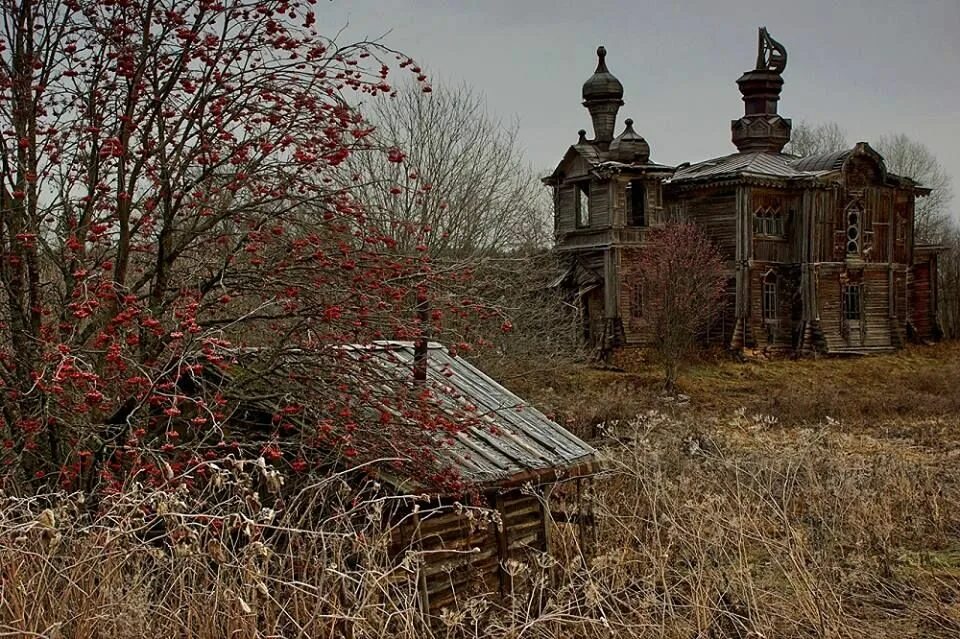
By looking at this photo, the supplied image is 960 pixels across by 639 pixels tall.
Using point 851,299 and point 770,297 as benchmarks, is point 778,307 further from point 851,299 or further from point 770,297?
point 851,299

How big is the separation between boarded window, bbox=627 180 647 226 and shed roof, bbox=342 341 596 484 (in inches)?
739

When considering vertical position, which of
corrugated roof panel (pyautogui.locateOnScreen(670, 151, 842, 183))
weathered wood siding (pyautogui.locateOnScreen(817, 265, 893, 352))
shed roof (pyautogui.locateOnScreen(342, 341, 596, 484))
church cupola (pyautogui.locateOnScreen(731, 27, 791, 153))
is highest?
church cupola (pyautogui.locateOnScreen(731, 27, 791, 153))

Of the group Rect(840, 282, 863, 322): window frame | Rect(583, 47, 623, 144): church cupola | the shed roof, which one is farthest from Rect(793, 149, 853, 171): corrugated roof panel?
the shed roof

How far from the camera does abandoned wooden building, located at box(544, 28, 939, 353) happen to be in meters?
26.8

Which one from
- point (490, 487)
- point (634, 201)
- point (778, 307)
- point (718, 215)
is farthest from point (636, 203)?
point (490, 487)

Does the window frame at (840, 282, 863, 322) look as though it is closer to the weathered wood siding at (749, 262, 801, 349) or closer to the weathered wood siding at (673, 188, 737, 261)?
the weathered wood siding at (749, 262, 801, 349)

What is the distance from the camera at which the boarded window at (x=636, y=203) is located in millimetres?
27458

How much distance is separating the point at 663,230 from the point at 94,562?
2328 centimetres

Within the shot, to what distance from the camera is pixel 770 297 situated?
92.4 feet

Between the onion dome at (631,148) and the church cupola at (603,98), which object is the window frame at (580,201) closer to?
the onion dome at (631,148)

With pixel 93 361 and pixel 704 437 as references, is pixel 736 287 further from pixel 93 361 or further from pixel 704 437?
pixel 93 361

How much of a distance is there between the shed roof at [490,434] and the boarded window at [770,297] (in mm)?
20111

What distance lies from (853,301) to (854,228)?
2217mm

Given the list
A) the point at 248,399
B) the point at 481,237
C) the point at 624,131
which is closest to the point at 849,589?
the point at 248,399
